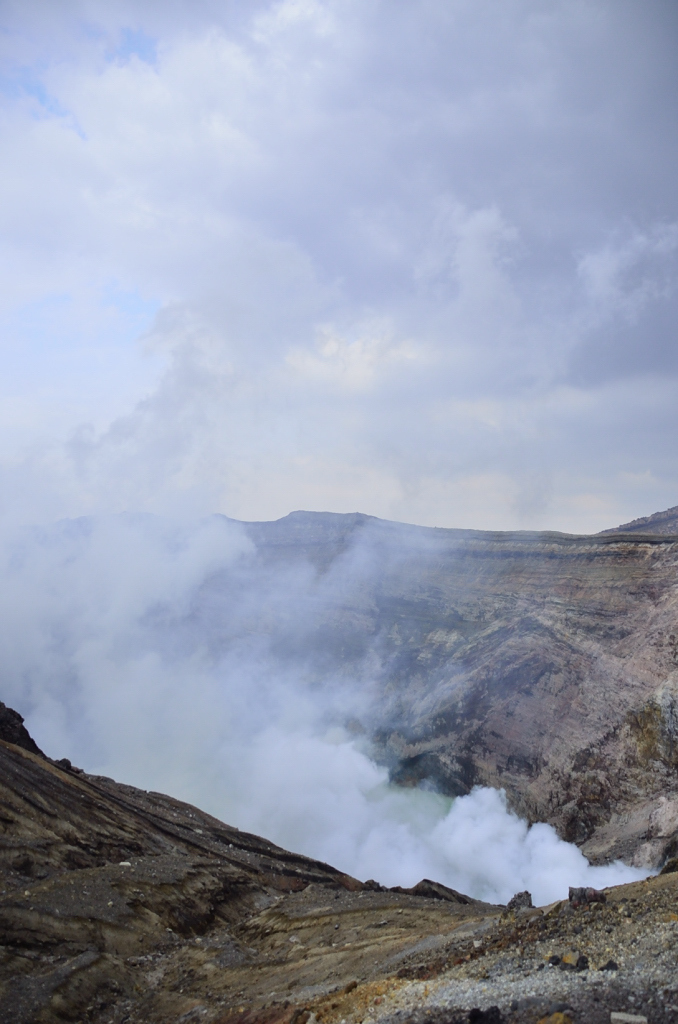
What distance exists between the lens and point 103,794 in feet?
70.2

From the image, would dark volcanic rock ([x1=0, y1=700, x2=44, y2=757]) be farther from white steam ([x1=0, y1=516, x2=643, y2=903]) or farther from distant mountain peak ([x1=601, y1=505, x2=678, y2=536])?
distant mountain peak ([x1=601, y1=505, x2=678, y2=536])

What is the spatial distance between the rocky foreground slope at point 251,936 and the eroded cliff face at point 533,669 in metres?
10.3

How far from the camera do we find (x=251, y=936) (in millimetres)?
16266

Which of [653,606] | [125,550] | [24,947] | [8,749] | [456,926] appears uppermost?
[125,550]

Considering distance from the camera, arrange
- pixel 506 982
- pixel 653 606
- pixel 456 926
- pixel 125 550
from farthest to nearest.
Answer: pixel 125 550
pixel 653 606
pixel 456 926
pixel 506 982

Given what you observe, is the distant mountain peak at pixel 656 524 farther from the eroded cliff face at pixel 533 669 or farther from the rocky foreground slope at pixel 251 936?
the rocky foreground slope at pixel 251 936

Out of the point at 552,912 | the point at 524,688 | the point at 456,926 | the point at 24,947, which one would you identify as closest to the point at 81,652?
the point at 524,688

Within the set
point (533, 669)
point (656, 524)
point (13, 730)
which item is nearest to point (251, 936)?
point (13, 730)

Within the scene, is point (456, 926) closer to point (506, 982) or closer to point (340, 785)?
point (506, 982)

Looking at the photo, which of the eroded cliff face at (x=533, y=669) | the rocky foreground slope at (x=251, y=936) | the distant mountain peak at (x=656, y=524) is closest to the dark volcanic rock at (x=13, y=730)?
the rocky foreground slope at (x=251, y=936)

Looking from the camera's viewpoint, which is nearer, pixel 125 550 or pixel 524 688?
pixel 524 688

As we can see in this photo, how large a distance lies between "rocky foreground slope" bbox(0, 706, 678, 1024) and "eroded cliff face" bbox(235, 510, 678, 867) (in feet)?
33.8

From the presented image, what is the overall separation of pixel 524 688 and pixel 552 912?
22605 mm

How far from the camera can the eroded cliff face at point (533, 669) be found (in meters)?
26.5
